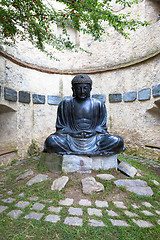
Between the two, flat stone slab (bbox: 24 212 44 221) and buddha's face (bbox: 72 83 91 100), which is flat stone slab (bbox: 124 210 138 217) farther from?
buddha's face (bbox: 72 83 91 100)

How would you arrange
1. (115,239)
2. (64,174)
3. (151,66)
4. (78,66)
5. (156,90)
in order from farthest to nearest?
(78,66)
(151,66)
(156,90)
(64,174)
(115,239)

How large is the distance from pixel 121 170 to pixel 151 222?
127 cm

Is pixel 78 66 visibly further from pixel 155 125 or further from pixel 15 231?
pixel 15 231

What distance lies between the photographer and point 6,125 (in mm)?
4691

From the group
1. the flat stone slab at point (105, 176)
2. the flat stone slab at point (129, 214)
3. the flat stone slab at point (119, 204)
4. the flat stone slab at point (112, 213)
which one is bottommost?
the flat stone slab at point (119, 204)

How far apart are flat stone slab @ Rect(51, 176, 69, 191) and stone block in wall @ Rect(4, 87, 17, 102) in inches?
124

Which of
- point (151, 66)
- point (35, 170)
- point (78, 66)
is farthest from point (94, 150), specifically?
point (78, 66)

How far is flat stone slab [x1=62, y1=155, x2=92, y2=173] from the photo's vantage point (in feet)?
8.93

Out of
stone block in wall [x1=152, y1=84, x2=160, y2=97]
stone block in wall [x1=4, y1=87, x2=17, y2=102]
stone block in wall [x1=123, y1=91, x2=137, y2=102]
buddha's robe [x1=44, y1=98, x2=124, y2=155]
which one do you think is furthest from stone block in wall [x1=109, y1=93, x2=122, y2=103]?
stone block in wall [x1=4, y1=87, x2=17, y2=102]

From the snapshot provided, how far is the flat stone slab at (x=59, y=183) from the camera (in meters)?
2.27

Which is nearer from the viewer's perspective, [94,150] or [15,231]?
[15,231]

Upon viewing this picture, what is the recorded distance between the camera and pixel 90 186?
7.41 feet

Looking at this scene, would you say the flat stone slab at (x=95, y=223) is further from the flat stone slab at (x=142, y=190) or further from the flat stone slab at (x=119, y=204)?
the flat stone slab at (x=142, y=190)

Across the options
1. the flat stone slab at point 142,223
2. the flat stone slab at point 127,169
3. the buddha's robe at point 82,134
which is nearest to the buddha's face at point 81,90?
the buddha's robe at point 82,134
